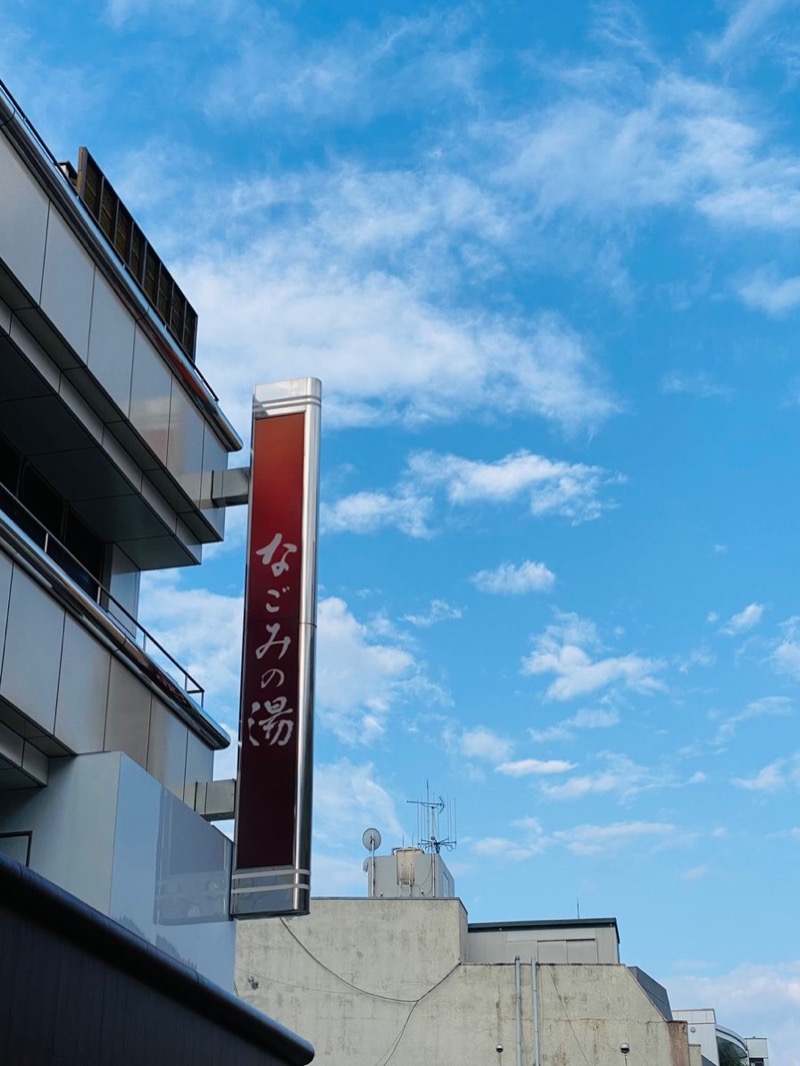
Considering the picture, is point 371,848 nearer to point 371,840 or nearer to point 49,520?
point 371,840

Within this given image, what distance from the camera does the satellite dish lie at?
44166 millimetres

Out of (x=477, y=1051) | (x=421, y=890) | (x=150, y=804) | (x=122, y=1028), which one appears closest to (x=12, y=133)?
(x=150, y=804)

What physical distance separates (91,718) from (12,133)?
554cm

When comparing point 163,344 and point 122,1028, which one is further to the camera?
point 163,344

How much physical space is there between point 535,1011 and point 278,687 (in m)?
25.4

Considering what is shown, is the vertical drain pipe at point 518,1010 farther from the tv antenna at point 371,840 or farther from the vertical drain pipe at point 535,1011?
the tv antenna at point 371,840

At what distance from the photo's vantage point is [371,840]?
44250 mm

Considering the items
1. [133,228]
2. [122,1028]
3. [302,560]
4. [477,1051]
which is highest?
[133,228]

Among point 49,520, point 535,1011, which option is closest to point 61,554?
point 49,520

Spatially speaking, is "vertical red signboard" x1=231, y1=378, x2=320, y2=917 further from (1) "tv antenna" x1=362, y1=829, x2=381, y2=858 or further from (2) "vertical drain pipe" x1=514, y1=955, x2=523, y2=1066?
(1) "tv antenna" x1=362, y1=829, x2=381, y2=858

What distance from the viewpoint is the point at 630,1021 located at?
35.5 metres

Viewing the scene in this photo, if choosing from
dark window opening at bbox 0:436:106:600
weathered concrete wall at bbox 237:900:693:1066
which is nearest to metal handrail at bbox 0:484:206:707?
dark window opening at bbox 0:436:106:600

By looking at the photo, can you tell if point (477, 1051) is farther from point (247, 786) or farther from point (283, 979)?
point (247, 786)

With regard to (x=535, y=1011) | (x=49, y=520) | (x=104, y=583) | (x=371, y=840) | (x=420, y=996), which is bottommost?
(x=535, y=1011)
